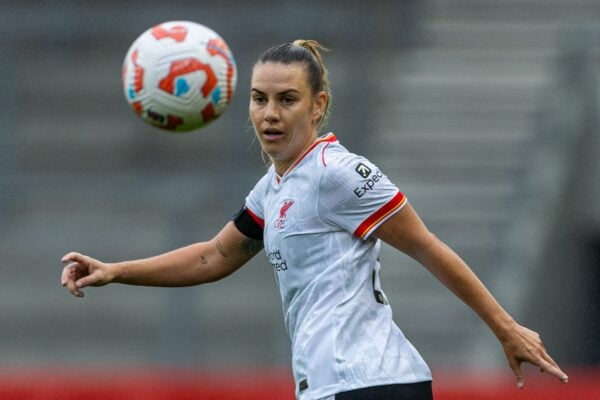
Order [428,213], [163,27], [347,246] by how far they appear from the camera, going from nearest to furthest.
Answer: [347,246] < [163,27] < [428,213]

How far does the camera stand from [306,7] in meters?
10.4

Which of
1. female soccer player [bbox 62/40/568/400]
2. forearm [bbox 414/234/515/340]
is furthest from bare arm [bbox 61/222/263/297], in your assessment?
forearm [bbox 414/234/515/340]

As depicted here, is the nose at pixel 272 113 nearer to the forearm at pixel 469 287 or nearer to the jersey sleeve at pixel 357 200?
the jersey sleeve at pixel 357 200

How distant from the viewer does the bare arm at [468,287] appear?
12.7 feet

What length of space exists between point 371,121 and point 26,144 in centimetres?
315

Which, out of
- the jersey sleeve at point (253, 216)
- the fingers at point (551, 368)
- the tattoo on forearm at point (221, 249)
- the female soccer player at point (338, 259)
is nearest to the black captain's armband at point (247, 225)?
the jersey sleeve at point (253, 216)

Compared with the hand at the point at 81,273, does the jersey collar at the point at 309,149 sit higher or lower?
higher

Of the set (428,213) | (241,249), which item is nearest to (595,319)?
(428,213)

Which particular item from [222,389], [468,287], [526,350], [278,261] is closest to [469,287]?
[468,287]

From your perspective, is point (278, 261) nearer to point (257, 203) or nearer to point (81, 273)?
point (257, 203)

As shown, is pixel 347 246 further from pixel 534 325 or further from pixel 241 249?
pixel 534 325

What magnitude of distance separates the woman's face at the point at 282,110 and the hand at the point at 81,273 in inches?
32.3

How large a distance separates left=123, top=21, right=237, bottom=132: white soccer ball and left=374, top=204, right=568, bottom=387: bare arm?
0.92m

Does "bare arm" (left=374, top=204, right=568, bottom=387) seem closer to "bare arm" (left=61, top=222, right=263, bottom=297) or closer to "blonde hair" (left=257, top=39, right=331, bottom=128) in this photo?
"blonde hair" (left=257, top=39, right=331, bottom=128)
